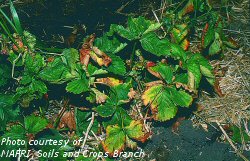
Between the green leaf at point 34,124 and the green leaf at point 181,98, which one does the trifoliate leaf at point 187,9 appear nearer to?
the green leaf at point 181,98

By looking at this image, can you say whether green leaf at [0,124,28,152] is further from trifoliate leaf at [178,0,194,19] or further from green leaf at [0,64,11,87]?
trifoliate leaf at [178,0,194,19]

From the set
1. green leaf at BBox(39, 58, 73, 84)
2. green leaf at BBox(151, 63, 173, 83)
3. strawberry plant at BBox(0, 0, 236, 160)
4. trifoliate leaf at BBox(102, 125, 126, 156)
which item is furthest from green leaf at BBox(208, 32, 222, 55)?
green leaf at BBox(39, 58, 73, 84)

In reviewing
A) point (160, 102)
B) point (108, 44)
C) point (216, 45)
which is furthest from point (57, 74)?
point (216, 45)

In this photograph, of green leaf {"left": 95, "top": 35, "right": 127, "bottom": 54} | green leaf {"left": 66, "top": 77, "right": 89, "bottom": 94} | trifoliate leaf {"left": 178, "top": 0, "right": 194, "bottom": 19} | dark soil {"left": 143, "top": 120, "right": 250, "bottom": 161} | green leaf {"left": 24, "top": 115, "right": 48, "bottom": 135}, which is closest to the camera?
green leaf {"left": 66, "top": 77, "right": 89, "bottom": 94}

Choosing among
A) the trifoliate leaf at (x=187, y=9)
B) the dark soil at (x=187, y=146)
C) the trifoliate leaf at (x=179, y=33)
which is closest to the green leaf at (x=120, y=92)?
the dark soil at (x=187, y=146)

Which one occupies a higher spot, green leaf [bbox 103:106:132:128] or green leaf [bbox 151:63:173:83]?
green leaf [bbox 151:63:173:83]

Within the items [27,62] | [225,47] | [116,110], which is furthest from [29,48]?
Result: [225,47]

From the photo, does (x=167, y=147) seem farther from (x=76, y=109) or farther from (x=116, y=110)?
(x=76, y=109)
